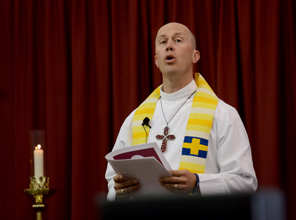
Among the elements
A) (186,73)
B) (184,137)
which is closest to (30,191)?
(184,137)

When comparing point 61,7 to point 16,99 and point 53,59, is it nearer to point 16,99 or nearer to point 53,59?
point 53,59

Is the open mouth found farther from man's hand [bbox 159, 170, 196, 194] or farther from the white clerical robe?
man's hand [bbox 159, 170, 196, 194]

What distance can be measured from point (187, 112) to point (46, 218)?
1.68m

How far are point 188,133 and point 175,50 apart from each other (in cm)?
51

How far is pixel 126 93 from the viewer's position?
13.6 ft

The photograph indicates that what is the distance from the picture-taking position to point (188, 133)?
9.85 feet

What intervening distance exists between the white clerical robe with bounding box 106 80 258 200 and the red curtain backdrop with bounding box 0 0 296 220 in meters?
0.76

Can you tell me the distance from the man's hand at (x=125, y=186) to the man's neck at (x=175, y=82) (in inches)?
30.3

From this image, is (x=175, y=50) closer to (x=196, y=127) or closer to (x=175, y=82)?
(x=175, y=82)

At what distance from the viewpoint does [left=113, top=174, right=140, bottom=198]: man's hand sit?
262 cm

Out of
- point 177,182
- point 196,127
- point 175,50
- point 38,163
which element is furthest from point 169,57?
point 38,163

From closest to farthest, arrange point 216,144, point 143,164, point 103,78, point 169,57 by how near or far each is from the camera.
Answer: point 143,164, point 216,144, point 169,57, point 103,78

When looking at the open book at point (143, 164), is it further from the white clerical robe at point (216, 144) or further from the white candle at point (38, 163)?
the white candle at point (38, 163)

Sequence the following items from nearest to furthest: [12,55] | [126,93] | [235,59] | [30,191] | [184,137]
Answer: [30,191] < [184,137] < [235,59] < [126,93] < [12,55]
